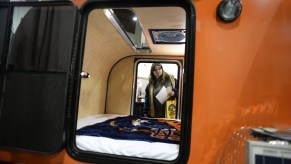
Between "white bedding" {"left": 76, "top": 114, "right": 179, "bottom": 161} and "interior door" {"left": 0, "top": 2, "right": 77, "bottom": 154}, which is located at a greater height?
"interior door" {"left": 0, "top": 2, "right": 77, "bottom": 154}

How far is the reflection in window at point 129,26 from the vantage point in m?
2.63

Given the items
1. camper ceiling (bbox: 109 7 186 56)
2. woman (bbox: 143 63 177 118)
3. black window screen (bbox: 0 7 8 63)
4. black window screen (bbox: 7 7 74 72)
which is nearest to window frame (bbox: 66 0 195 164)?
black window screen (bbox: 7 7 74 72)

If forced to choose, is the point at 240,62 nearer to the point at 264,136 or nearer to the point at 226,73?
the point at 226,73

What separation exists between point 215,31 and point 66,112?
1494 mm

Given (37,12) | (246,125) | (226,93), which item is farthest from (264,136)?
(37,12)

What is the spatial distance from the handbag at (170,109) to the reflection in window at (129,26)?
1355mm

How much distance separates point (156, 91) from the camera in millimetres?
4074

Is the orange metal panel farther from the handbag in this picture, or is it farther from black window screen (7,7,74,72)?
the handbag

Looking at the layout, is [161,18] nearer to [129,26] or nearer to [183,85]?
[129,26]

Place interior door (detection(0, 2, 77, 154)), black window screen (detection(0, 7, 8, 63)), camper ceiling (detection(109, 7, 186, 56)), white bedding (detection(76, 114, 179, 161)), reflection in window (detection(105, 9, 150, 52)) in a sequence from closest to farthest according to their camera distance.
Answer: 1. white bedding (detection(76, 114, 179, 161))
2. interior door (detection(0, 2, 77, 154))
3. black window screen (detection(0, 7, 8, 63))
4. camper ceiling (detection(109, 7, 186, 56))
5. reflection in window (detection(105, 9, 150, 52))

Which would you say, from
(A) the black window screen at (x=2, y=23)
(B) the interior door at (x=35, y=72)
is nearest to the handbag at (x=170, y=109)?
(B) the interior door at (x=35, y=72)

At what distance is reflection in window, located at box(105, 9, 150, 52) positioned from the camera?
2.63 m

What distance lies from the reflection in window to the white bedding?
171 centimetres

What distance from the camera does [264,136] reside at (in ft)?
3.39
